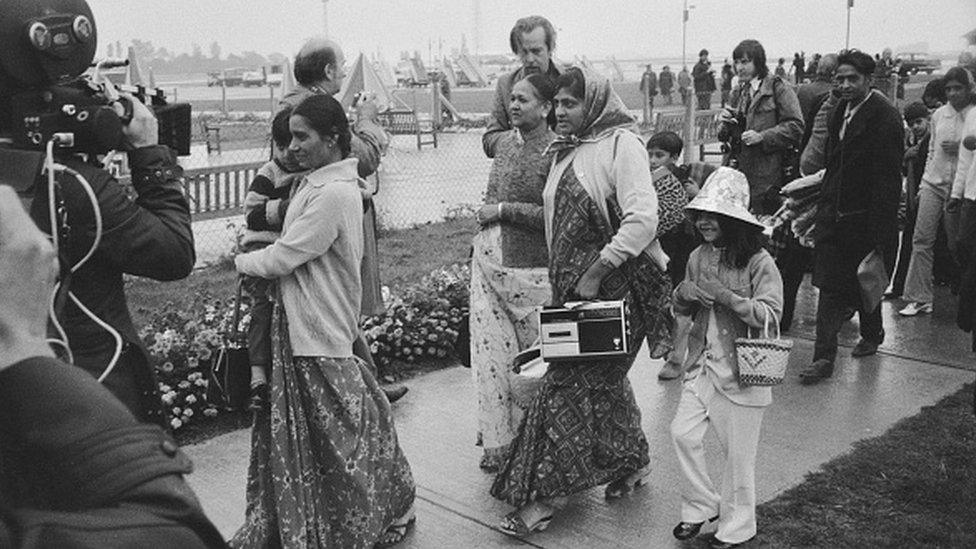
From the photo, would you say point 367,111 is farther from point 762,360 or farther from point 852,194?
point 852,194

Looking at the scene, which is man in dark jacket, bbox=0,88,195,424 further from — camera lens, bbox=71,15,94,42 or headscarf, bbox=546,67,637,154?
headscarf, bbox=546,67,637,154

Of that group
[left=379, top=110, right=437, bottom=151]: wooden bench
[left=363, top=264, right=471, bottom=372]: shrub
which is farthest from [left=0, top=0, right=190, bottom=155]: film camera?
[left=379, top=110, right=437, bottom=151]: wooden bench

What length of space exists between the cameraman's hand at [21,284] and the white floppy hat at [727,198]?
3316 mm

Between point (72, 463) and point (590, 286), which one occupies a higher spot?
point (72, 463)

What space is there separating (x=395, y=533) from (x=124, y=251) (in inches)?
84.1

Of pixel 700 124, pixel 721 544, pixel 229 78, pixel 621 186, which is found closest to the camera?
pixel 721 544

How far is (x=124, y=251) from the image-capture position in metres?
2.77

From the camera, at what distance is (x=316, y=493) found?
165 inches

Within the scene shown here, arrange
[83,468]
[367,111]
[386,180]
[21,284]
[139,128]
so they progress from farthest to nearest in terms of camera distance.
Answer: [386,180] < [367,111] < [139,128] < [21,284] < [83,468]

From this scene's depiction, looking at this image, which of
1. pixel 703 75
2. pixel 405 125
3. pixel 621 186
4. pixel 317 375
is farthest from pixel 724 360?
pixel 703 75

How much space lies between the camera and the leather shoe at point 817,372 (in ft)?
21.6

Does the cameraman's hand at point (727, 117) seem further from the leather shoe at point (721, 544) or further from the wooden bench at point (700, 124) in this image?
the wooden bench at point (700, 124)

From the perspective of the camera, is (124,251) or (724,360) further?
(724,360)

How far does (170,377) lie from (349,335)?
2021 millimetres
